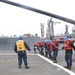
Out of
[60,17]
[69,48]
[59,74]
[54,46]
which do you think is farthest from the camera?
[54,46]

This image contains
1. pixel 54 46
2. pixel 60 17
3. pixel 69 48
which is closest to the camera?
pixel 60 17

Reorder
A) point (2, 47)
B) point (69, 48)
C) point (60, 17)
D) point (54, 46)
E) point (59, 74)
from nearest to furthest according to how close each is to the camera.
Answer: point (60, 17), point (59, 74), point (69, 48), point (54, 46), point (2, 47)

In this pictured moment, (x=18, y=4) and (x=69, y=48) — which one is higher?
(x=18, y=4)

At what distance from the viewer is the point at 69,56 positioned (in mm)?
16328

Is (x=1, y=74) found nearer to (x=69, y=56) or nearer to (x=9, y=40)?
(x=69, y=56)

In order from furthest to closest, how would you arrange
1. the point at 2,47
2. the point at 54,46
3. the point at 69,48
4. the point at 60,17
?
the point at 2,47 → the point at 54,46 → the point at 69,48 → the point at 60,17

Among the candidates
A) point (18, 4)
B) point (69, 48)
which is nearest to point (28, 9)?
point (18, 4)

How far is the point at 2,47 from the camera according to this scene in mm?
48938

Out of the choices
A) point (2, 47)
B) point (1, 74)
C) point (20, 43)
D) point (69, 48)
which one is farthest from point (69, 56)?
point (2, 47)

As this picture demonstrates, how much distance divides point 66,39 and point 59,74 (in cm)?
333

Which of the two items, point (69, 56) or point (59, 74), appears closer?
point (59, 74)

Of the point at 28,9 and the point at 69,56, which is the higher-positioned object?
the point at 28,9

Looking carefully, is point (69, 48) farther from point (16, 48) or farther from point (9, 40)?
point (9, 40)

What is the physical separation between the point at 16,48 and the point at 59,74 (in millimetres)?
4089
